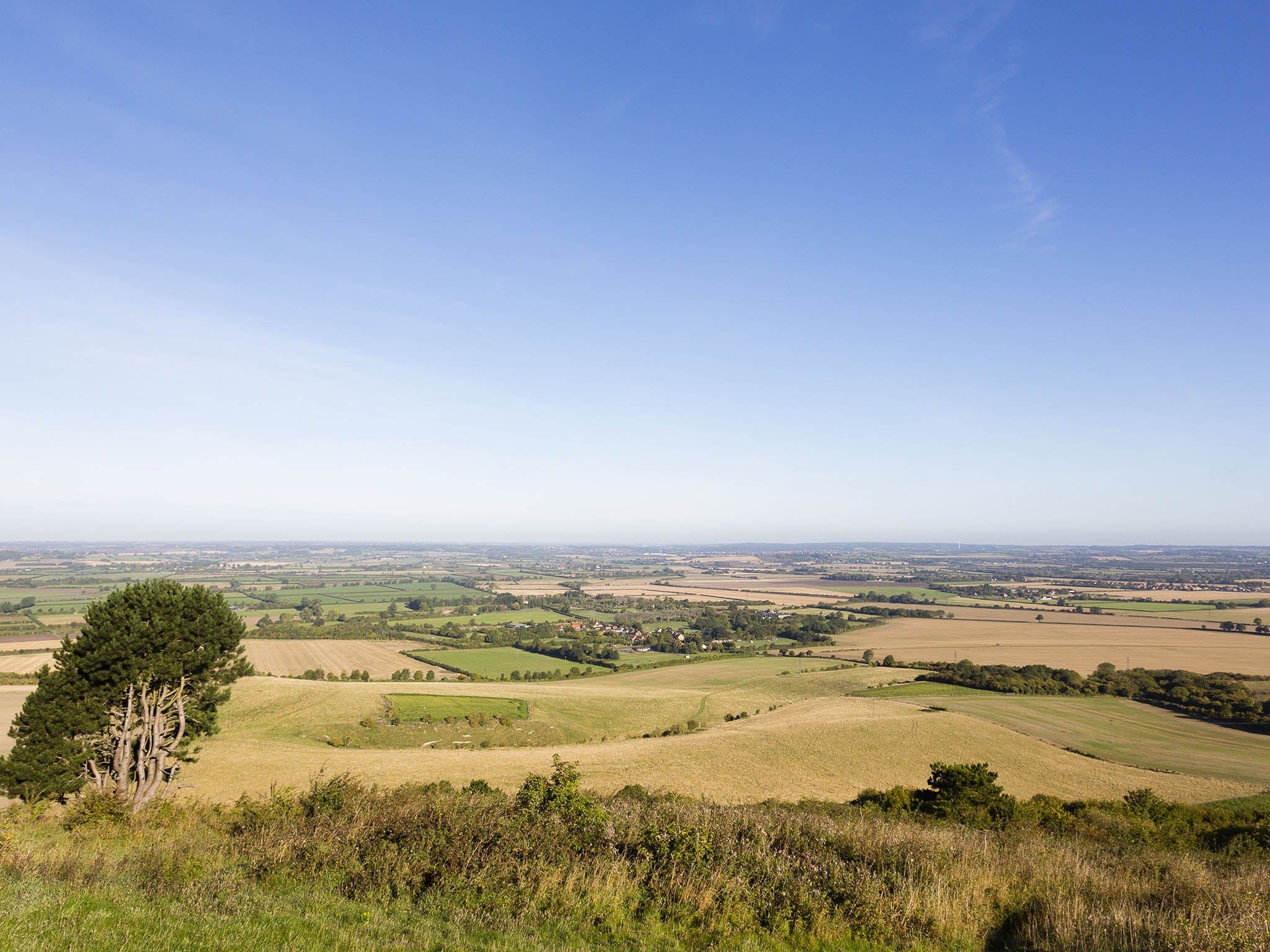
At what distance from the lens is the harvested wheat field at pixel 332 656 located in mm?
82500

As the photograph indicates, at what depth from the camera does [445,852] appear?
428 inches

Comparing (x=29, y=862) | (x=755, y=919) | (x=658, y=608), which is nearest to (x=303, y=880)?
(x=29, y=862)

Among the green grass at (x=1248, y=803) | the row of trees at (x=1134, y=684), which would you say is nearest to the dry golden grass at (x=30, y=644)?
the green grass at (x=1248, y=803)

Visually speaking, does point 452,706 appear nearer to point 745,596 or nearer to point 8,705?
point 8,705

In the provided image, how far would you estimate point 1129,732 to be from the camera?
5669 cm

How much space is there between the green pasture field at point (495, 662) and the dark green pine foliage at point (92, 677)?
61.9 meters

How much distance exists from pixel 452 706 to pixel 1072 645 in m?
96.5

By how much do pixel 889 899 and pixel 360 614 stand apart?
141 meters

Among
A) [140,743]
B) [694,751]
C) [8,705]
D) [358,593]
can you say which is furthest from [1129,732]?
[358,593]

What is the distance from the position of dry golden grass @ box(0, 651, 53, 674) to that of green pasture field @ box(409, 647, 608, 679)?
42.4 m

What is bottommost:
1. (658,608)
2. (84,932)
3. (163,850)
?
(658,608)

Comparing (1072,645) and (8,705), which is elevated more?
(8,705)

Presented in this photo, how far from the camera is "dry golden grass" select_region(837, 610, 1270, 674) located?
8488 centimetres

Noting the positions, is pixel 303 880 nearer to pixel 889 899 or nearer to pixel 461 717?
pixel 889 899
